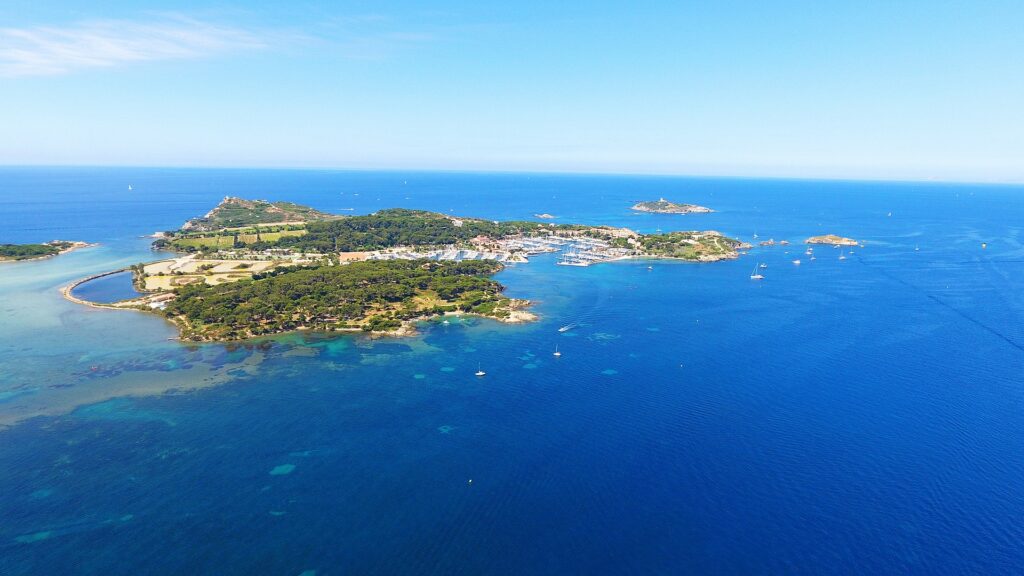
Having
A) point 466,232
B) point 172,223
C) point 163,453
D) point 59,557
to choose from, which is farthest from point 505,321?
point 172,223

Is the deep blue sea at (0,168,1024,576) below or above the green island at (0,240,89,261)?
below

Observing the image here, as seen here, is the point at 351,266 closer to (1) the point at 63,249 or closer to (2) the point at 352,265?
(2) the point at 352,265

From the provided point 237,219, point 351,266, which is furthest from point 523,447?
point 237,219

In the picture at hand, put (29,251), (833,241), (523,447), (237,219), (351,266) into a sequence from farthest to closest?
(237,219) → (833,241) → (29,251) → (351,266) → (523,447)

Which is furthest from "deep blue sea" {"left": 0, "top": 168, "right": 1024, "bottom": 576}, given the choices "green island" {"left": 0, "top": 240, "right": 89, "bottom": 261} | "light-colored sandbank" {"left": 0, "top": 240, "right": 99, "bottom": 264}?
"green island" {"left": 0, "top": 240, "right": 89, "bottom": 261}

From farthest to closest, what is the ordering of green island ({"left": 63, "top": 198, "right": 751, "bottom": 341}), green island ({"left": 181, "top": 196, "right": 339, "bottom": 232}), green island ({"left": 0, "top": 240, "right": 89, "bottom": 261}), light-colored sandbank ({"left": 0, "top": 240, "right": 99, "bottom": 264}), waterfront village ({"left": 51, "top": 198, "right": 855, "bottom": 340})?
green island ({"left": 181, "top": 196, "right": 339, "bottom": 232}) → green island ({"left": 0, "top": 240, "right": 89, "bottom": 261}) → light-colored sandbank ({"left": 0, "top": 240, "right": 99, "bottom": 264}) → waterfront village ({"left": 51, "top": 198, "right": 855, "bottom": 340}) → green island ({"left": 63, "top": 198, "right": 751, "bottom": 341})

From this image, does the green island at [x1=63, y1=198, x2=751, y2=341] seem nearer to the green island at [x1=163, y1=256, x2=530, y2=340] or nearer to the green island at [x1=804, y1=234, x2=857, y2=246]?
the green island at [x1=163, y1=256, x2=530, y2=340]
